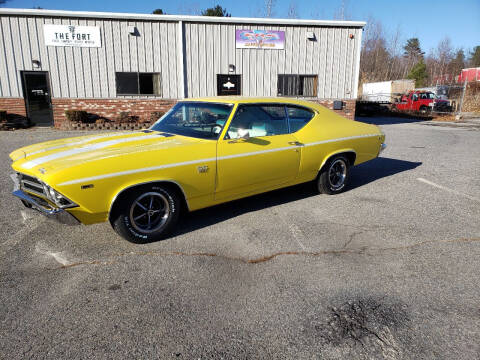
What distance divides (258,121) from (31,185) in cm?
263

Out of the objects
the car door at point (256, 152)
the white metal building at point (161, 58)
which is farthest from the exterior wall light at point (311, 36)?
the car door at point (256, 152)

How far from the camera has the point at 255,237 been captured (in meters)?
3.83

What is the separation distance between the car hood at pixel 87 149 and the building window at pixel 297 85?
1175 centimetres

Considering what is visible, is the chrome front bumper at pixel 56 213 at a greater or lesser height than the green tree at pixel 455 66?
lesser

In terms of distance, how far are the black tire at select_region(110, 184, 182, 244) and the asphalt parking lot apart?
5.3 inches

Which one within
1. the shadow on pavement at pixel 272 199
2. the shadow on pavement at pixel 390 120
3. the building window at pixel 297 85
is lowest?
the shadow on pavement at pixel 272 199

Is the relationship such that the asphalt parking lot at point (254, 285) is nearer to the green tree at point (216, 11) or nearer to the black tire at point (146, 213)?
the black tire at point (146, 213)

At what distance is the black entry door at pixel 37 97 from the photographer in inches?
523

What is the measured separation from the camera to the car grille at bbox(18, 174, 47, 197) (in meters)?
3.28

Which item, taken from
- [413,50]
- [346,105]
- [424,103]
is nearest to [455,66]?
[413,50]

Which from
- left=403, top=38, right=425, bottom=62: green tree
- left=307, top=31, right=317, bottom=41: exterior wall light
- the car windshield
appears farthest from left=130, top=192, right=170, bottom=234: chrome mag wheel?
left=403, top=38, right=425, bottom=62: green tree

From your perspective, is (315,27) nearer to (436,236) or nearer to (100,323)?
(436,236)

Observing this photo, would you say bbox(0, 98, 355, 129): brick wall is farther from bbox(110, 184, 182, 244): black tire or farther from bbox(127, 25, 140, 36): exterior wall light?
bbox(110, 184, 182, 244): black tire

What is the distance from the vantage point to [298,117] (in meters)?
4.88
